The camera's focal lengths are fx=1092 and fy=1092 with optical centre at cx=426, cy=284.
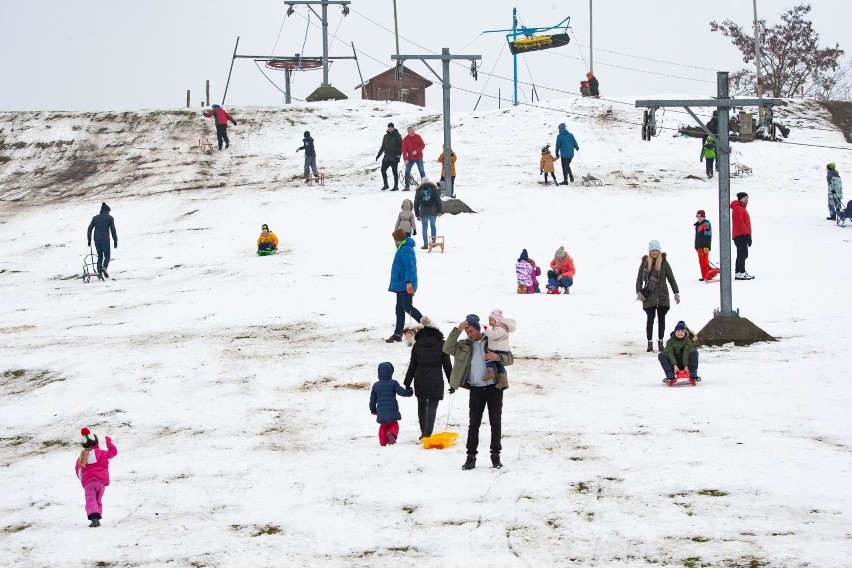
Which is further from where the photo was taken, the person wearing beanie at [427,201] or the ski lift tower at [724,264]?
the person wearing beanie at [427,201]

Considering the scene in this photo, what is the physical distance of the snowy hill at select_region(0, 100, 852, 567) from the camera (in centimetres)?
864

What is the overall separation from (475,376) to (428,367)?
1.15 m

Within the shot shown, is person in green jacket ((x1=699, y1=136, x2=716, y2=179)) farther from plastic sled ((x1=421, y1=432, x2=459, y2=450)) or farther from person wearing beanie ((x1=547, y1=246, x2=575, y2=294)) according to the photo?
plastic sled ((x1=421, y1=432, x2=459, y2=450))

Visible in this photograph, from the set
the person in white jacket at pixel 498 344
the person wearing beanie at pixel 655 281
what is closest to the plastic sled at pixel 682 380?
the person wearing beanie at pixel 655 281

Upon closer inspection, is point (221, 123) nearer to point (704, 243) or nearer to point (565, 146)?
point (565, 146)

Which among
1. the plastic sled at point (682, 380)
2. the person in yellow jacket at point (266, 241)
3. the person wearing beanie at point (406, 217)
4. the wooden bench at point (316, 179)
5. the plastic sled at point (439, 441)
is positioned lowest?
the plastic sled at point (439, 441)

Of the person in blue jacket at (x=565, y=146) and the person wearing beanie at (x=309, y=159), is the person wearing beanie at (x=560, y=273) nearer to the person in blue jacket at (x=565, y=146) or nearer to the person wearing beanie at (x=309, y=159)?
the person in blue jacket at (x=565, y=146)

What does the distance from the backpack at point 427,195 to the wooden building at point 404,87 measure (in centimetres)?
4128

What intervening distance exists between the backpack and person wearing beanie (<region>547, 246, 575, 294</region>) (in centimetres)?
411

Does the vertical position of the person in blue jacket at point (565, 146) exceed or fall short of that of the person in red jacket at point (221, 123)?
it falls short

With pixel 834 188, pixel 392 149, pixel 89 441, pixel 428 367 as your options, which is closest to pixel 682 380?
pixel 428 367

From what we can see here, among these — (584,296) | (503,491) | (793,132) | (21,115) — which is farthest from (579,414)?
(21,115)

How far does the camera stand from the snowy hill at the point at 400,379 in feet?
28.3

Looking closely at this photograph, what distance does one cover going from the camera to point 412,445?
36.6ft
